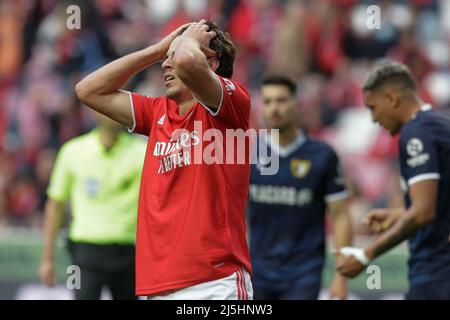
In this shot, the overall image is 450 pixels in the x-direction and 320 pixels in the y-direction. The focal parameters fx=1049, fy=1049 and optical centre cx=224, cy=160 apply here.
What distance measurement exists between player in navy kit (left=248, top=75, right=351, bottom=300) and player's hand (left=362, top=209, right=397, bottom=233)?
96 centimetres

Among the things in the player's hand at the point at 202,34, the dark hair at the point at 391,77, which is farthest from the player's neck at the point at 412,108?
the player's hand at the point at 202,34

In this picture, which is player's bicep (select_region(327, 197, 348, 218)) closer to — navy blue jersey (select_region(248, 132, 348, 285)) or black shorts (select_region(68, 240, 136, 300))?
navy blue jersey (select_region(248, 132, 348, 285))

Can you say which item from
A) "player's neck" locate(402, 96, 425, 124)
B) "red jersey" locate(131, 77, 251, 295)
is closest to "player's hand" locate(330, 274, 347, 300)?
"player's neck" locate(402, 96, 425, 124)

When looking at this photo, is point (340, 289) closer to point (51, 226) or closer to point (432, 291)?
point (432, 291)

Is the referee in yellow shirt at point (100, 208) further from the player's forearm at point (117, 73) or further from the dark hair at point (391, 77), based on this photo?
the player's forearm at point (117, 73)

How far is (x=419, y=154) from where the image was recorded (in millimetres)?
6941

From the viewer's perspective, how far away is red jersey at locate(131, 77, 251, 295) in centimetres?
556

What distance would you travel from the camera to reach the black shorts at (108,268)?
9250 millimetres

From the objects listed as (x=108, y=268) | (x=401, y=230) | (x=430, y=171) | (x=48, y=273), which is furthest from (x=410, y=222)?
(x=48, y=273)

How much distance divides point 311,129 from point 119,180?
518 centimetres

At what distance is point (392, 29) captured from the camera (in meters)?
15.4

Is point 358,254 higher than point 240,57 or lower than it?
lower

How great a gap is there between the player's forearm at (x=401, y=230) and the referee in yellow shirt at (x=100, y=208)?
2.94 m

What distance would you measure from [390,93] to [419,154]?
616 millimetres
